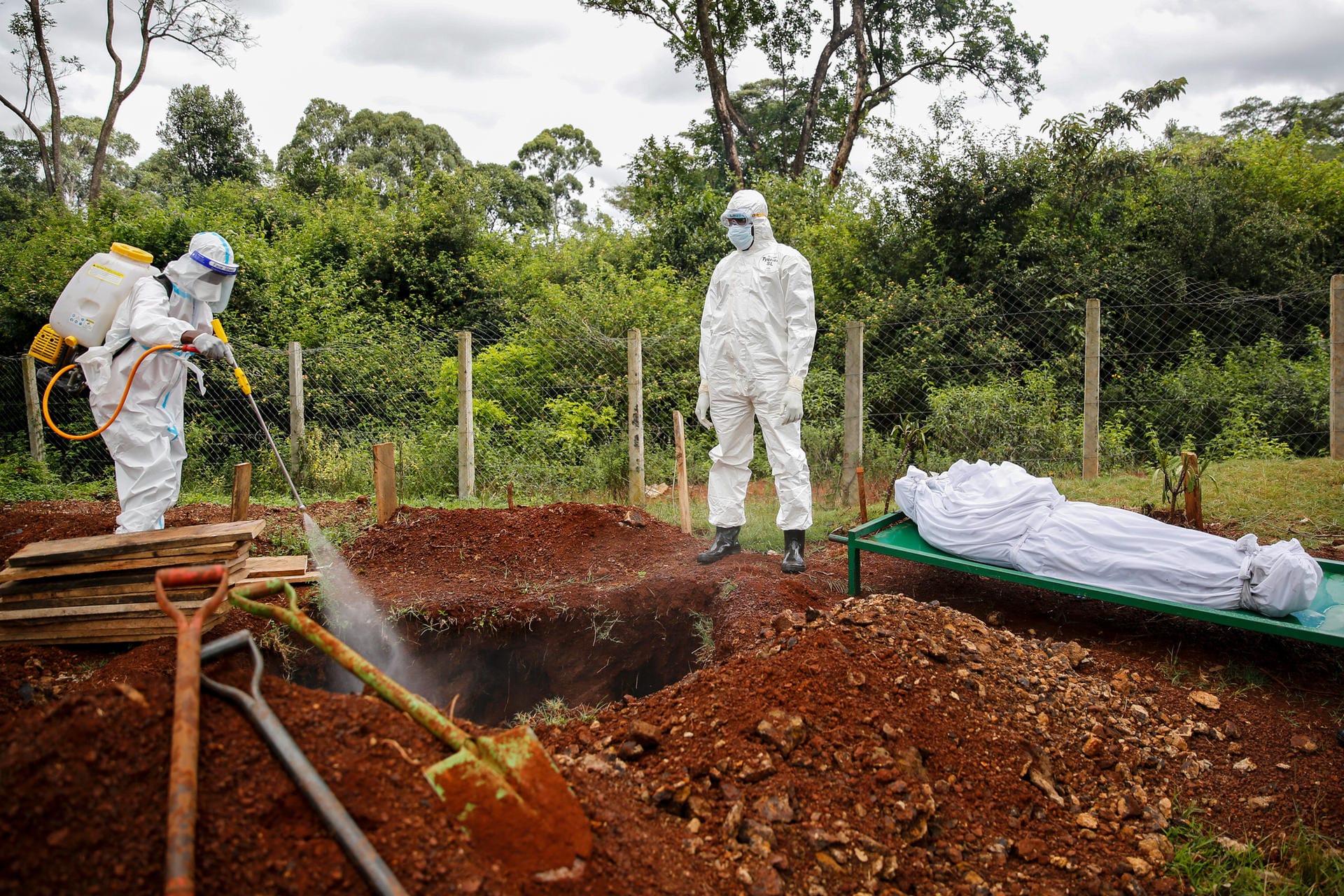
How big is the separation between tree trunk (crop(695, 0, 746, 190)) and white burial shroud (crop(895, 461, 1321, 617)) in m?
11.1

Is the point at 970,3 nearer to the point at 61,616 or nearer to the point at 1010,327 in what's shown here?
the point at 1010,327

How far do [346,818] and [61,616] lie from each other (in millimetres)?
3060

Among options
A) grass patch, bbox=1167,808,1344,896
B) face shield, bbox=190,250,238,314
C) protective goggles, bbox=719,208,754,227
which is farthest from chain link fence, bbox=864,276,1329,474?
face shield, bbox=190,250,238,314

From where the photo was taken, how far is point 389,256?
480 inches

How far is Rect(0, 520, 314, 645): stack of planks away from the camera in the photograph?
3.62 metres

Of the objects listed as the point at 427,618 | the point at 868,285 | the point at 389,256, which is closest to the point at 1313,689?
the point at 427,618

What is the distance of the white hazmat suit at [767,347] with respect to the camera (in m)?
4.88

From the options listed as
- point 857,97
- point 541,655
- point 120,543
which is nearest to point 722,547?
point 541,655

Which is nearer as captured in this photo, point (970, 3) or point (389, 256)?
point (389, 256)

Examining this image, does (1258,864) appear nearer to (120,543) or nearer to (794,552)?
(794,552)

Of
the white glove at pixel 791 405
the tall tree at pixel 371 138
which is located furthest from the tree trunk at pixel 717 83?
the tall tree at pixel 371 138

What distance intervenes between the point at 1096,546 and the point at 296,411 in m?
7.26

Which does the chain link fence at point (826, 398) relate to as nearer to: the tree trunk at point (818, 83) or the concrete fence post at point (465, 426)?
the concrete fence post at point (465, 426)

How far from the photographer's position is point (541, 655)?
13.6ft
